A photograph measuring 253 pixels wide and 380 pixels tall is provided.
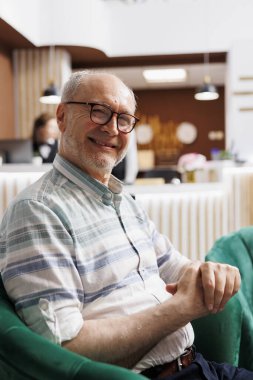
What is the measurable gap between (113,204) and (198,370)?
51 cm

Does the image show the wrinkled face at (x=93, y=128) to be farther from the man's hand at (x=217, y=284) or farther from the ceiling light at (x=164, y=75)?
the ceiling light at (x=164, y=75)

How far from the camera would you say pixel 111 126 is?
59.7 inches

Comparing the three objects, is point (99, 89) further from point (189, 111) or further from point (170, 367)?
point (189, 111)

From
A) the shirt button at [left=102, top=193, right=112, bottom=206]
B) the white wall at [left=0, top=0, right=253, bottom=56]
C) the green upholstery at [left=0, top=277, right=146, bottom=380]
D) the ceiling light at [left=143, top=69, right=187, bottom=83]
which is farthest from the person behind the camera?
the ceiling light at [left=143, top=69, right=187, bottom=83]

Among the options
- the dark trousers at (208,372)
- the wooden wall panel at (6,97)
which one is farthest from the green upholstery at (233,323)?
the wooden wall panel at (6,97)

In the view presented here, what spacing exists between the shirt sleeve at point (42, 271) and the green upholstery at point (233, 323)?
635 mm

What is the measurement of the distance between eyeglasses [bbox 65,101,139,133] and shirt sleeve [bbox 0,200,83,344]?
0.36m

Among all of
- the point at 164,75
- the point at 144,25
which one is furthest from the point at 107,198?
the point at 164,75

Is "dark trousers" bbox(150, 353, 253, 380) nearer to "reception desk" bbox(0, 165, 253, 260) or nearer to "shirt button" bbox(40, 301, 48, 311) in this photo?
"shirt button" bbox(40, 301, 48, 311)

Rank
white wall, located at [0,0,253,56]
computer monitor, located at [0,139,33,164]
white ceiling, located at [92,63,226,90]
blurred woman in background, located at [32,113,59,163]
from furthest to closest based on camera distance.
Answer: white ceiling, located at [92,63,226,90] → white wall, located at [0,0,253,56] → blurred woman in background, located at [32,113,59,163] → computer monitor, located at [0,139,33,164]

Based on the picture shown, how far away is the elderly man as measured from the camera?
3.87ft

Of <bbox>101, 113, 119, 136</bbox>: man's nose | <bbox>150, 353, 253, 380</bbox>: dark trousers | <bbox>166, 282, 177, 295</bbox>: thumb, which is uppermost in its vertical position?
<bbox>101, 113, 119, 136</bbox>: man's nose

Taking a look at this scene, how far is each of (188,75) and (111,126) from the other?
839 cm

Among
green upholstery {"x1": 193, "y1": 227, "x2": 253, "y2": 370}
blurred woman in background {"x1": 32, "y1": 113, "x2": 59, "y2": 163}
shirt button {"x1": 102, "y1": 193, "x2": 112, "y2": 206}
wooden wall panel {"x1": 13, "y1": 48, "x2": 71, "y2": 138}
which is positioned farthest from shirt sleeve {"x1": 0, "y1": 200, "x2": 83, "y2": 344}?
wooden wall panel {"x1": 13, "y1": 48, "x2": 71, "y2": 138}
